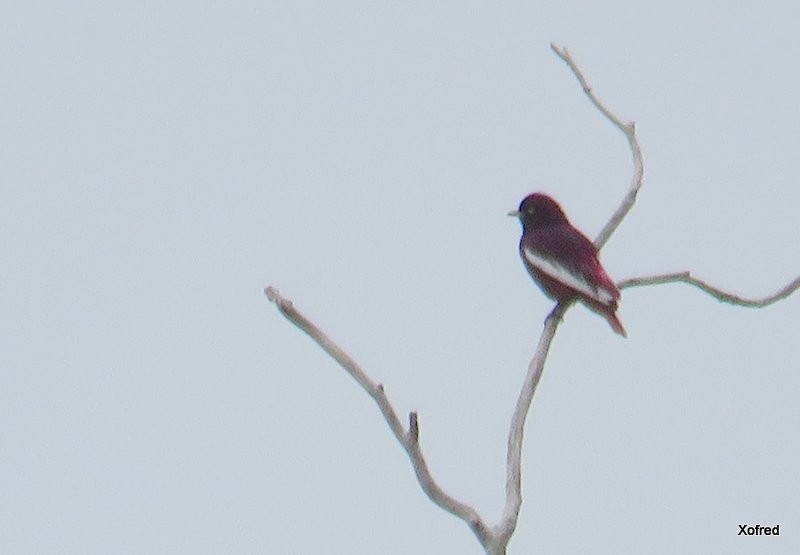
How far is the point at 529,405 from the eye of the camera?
21.4 feet

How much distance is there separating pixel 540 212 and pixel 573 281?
4.81 ft

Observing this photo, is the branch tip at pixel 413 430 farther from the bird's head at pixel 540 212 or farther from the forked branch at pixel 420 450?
the bird's head at pixel 540 212

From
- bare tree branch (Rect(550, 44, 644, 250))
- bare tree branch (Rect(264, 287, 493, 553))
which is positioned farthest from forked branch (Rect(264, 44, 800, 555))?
bare tree branch (Rect(550, 44, 644, 250))

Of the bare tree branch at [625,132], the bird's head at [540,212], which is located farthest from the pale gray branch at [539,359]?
the bird's head at [540,212]

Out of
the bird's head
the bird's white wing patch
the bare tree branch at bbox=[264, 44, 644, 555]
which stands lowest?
the bare tree branch at bbox=[264, 44, 644, 555]

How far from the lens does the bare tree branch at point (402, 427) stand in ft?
Answer: 19.0

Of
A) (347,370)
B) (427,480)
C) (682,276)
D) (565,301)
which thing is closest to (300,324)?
(347,370)

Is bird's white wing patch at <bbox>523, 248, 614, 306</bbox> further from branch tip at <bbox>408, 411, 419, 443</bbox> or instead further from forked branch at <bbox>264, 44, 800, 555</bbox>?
branch tip at <bbox>408, 411, 419, 443</bbox>

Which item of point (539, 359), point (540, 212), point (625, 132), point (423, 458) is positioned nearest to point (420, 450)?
point (423, 458)

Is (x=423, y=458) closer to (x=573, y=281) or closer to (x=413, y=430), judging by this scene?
(x=413, y=430)

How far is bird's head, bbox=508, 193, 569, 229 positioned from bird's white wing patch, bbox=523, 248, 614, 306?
2.47 feet

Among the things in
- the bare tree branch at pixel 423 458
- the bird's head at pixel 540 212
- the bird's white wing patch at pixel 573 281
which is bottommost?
the bare tree branch at pixel 423 458

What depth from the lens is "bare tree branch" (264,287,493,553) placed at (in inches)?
229

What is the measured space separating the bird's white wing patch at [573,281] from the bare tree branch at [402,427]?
3.53 meters
